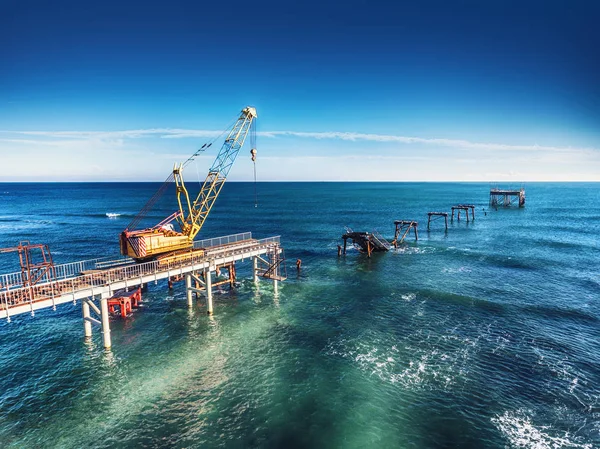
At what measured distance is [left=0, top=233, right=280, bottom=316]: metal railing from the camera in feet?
103

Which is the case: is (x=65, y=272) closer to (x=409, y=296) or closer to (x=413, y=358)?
(x=413, y=358)

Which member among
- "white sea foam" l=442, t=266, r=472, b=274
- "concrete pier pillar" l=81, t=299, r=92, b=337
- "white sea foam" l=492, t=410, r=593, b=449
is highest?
"concrete pier pillar" l=81, t=299, r=92, b=337

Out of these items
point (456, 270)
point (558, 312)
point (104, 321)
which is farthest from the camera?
point (456, 270)

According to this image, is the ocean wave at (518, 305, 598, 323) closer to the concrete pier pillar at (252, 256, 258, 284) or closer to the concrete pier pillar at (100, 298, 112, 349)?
the concrete pier pillar at (252, 256, 258, 284)

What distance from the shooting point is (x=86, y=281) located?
3706cm

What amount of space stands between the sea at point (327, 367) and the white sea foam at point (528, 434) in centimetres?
10

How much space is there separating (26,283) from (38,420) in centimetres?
1536

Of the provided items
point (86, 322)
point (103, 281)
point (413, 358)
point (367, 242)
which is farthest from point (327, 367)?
point (367, 242)

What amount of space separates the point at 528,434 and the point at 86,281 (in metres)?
41.2

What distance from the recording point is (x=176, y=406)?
2789cm

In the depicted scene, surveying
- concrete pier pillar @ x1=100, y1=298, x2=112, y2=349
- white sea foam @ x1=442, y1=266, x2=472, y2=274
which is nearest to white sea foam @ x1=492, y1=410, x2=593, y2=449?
concrete pier pillar @ x1=100, y1=298, x2=112, y2=349

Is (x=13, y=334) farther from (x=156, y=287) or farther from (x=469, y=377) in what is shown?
(x=469, y=377)

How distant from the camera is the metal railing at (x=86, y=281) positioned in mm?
31500

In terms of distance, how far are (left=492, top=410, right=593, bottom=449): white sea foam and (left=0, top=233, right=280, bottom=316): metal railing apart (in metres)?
35.7
